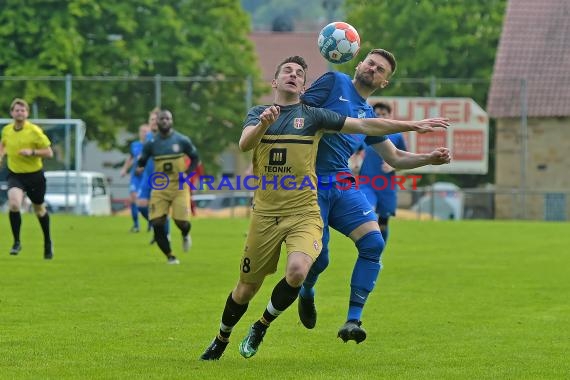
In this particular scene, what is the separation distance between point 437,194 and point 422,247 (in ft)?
54.3

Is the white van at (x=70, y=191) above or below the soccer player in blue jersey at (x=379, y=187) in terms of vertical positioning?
below

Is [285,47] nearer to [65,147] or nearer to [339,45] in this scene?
[65,147]

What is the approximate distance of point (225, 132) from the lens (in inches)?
1515

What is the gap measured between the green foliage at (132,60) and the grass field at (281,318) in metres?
16.0

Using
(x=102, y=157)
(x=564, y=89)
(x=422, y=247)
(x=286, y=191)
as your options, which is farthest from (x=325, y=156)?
(x=564, y=89)

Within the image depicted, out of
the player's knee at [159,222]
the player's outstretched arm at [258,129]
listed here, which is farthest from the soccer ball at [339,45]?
the player's knee at [159,222]

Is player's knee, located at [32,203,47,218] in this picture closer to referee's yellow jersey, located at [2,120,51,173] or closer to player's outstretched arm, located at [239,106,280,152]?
referee's yellow jersey, located at [2,120,51,173]

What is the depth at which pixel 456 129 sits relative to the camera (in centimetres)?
3662

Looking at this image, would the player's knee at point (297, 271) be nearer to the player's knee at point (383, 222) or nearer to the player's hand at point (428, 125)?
the player's hand at point (428, 125)

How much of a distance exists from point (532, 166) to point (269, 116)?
112 feet

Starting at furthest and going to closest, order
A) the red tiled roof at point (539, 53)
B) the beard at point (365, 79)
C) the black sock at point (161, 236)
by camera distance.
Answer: the red tiled roof at point (539, 53), the black sock at point (161, 236), the beard at point (365, 79)

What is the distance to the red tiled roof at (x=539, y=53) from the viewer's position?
42.7 meters

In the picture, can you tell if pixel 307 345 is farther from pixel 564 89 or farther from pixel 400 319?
pixel 564 89

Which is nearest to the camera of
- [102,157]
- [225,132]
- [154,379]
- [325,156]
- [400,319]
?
[154,379]
